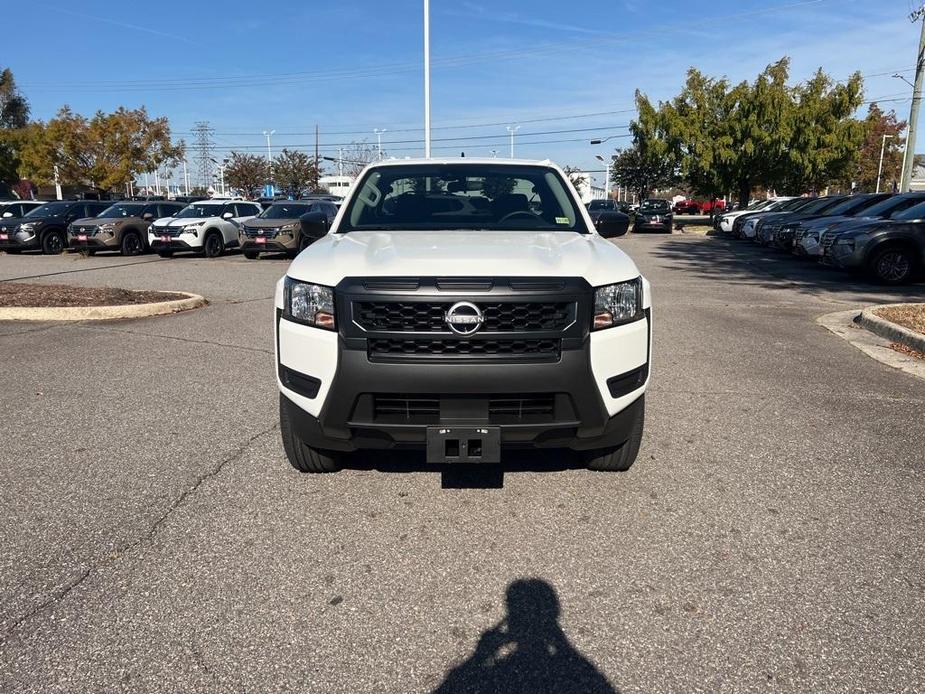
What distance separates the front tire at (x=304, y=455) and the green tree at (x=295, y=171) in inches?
2991

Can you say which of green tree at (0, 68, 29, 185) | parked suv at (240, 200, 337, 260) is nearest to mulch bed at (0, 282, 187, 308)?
parked suv at (240, 200, 337, 260)

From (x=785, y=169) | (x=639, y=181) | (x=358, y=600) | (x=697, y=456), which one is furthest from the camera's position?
(x=639, y=181)

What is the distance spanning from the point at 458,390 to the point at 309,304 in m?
0.85

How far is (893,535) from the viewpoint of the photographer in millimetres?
3359

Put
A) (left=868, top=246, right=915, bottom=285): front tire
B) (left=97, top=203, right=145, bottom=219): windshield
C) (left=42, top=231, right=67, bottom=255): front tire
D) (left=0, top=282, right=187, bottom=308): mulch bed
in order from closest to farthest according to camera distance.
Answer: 1. (left=0, top=282, right=187, bottom=308): mulch bed
2. (left=868, top=246, right=915, bottom=285): front tire
3. (left=97, top=203, right=145, bottom=219): windshield
4. (left=42, top=231, right=67, bottom=255): front tire

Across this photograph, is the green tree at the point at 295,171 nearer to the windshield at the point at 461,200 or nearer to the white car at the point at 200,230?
the white car at the point at 200,230

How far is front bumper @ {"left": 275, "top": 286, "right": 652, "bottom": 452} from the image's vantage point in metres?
3.08

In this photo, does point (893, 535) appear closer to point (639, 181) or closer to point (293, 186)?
point (639, 181)

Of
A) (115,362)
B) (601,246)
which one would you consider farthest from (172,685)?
(115,362)

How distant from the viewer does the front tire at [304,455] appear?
12.3ft

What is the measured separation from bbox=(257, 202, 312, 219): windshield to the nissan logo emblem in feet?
54.4

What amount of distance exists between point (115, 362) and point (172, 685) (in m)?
5.16

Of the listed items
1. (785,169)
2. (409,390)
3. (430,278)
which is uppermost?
(785,169)

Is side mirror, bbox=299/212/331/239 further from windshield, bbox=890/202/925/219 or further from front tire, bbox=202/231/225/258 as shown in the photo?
front tire, bbox=202/231/225/258
